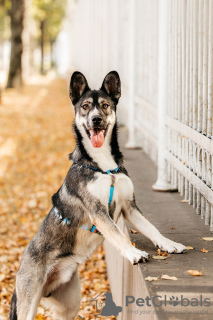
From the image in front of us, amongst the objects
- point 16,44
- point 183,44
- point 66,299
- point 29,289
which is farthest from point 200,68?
point 16,44

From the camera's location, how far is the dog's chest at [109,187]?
399 cm

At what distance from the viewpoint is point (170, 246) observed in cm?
401

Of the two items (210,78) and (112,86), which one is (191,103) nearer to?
(210,78)

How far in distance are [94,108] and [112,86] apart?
0.37 m

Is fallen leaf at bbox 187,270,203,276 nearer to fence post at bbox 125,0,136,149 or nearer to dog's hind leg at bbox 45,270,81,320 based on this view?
dog's hind leg at bbox 45,270,81,320

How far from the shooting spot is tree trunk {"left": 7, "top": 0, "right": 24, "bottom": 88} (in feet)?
89.8

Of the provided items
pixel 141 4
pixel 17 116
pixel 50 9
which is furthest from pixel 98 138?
pixel 50 9

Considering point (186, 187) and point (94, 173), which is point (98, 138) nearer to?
point (94, 173)

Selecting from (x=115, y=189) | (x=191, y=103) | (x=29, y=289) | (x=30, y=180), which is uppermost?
(x=191, y=103)

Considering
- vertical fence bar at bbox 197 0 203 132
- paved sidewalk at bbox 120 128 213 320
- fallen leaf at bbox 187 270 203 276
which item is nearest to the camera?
paved sidewalk at bbox 120 128 213 320

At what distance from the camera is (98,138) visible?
4.12 metres

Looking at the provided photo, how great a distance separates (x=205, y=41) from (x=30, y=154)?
9154mm

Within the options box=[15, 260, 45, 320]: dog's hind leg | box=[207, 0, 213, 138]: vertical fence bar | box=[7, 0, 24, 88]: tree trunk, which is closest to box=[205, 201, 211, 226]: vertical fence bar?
box=[207, 0, 213, 138]: vertical fence bar

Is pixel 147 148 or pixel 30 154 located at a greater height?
pixel 147 148
